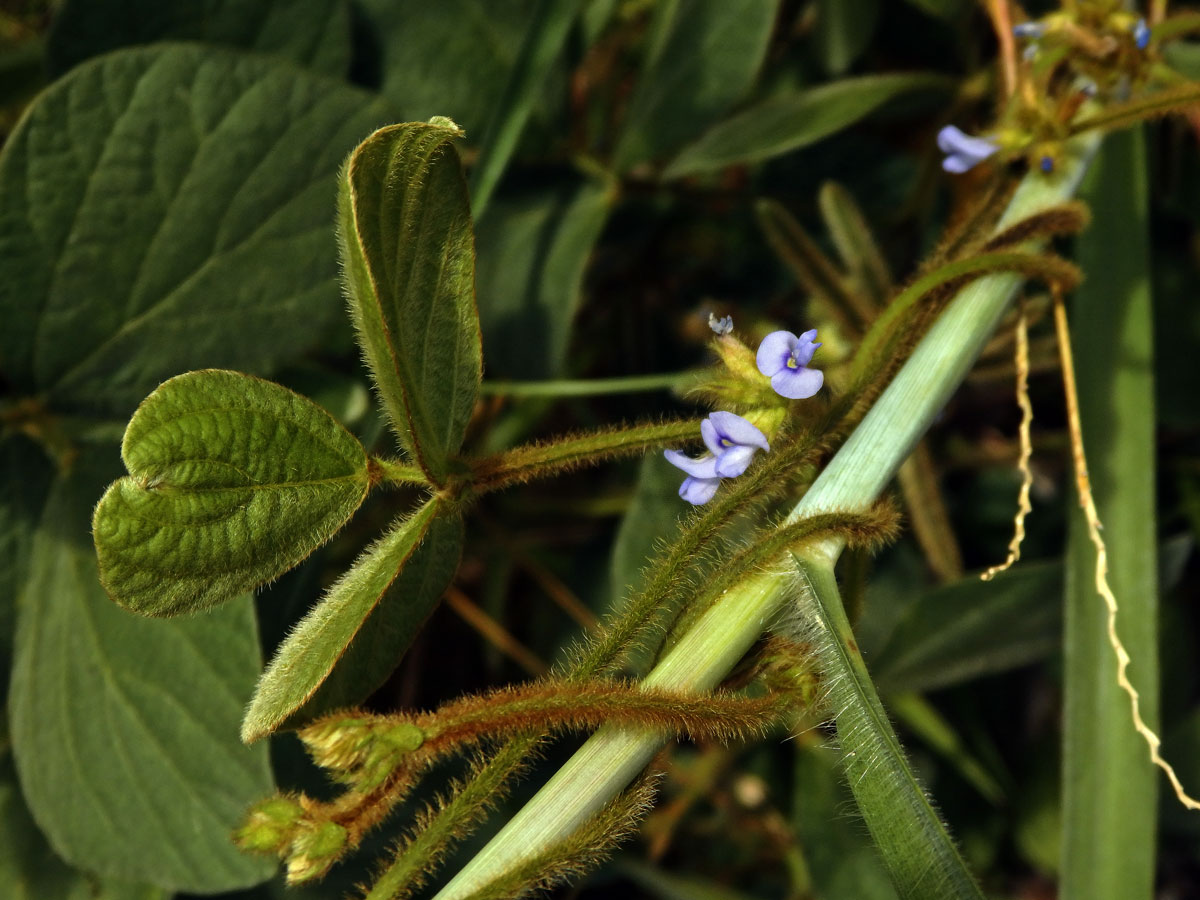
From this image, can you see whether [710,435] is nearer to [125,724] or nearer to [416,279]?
[416,279]

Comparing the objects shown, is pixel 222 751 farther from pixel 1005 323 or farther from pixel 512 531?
pixel 1005 323

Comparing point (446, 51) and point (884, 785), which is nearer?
point (884, 785)

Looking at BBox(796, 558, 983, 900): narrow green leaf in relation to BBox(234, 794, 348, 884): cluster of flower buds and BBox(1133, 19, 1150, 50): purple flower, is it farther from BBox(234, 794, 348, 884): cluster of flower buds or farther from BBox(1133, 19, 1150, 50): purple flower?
BBox(1133, 19, 1150, 50): purple flower

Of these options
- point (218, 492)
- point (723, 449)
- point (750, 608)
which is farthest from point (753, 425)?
point (218, 492)

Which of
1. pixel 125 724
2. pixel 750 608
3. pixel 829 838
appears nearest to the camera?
pixel 750 608

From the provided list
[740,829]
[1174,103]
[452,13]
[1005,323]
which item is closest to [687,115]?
[452,13]

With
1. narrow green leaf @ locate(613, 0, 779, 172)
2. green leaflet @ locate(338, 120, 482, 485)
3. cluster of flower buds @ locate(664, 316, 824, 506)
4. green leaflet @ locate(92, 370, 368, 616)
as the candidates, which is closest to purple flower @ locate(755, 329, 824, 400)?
cluster of flower buds @ locate(664, 316, 824, 506)

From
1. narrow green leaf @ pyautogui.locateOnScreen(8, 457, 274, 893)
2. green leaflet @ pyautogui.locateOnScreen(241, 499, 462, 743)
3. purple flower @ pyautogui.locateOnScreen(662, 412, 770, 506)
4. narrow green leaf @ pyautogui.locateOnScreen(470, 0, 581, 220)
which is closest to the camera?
green leaflet @ pyautogui.locateOnScreen(241, 499, 462, 743)
